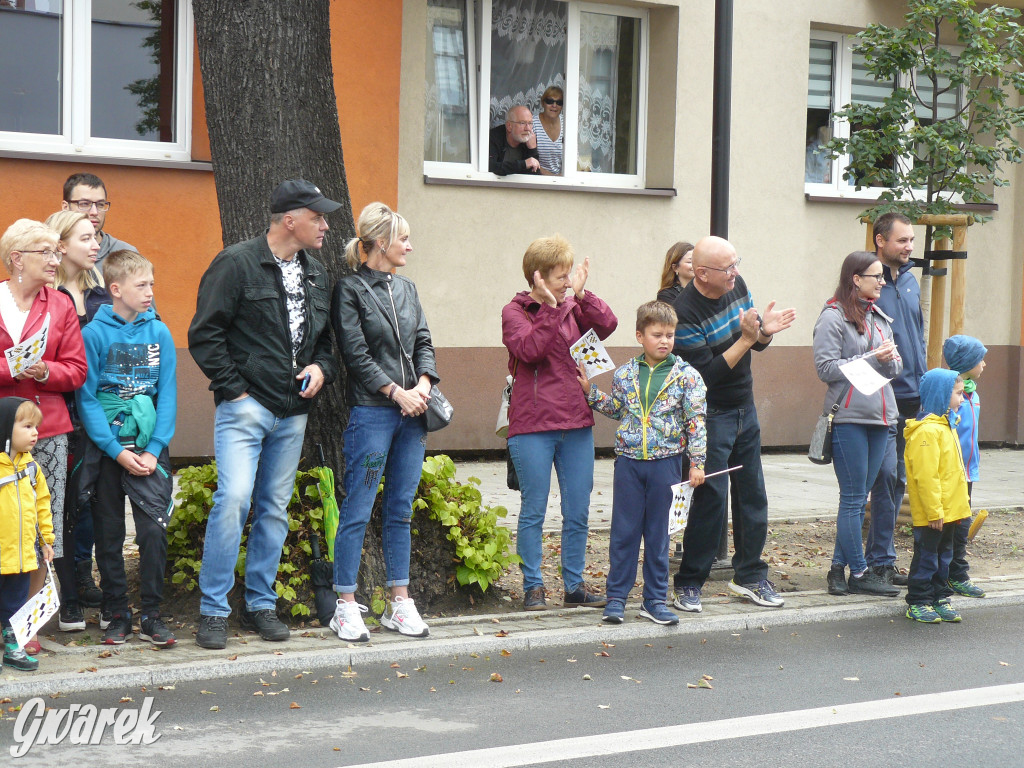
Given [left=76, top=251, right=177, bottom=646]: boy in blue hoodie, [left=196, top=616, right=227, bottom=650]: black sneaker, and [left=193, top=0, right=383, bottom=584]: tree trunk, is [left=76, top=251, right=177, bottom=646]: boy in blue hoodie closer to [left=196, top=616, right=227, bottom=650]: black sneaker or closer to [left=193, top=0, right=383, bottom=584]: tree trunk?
[left=196, top=616, right=227, bottom=650]: black sneaker

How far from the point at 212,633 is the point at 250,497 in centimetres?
65

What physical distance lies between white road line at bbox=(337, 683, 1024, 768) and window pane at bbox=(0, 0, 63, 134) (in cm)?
806

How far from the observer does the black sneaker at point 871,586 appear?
24.0 feet

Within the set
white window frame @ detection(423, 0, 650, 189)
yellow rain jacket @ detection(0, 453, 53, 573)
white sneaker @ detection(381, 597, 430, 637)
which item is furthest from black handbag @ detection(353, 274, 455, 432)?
white window frame @ detection(423, 0, 650, 189)

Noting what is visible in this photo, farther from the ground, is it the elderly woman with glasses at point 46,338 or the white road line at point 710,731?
the elderly woman with glasses at point 46,338

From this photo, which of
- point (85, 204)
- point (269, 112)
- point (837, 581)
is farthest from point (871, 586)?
point (85, 204)

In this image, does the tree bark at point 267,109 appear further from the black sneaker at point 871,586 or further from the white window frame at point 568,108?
the white window frame at point 568,108

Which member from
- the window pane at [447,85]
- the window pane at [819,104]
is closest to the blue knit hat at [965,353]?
the window pane at [447,85]

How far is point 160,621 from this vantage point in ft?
19.0

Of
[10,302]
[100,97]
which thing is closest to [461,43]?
[100,97]

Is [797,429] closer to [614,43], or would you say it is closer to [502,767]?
[614,43]

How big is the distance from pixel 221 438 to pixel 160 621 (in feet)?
2.99

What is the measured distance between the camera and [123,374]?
5887mm

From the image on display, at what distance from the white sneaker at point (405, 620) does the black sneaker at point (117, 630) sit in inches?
48.7
